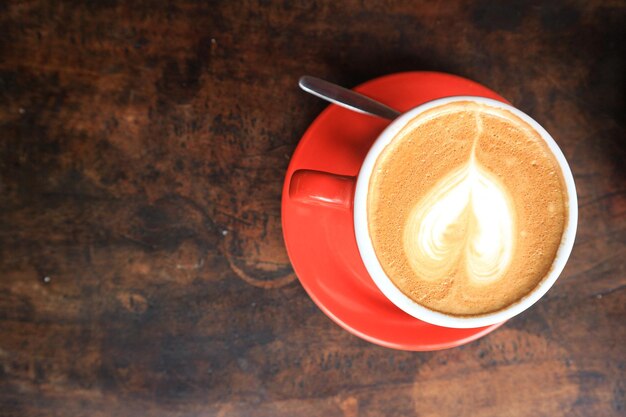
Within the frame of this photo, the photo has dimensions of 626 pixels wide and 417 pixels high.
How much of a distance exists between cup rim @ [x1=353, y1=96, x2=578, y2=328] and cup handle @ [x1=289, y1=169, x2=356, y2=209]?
2 cm

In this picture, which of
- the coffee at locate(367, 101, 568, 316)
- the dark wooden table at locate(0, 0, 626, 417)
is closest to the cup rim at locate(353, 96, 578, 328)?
the coffee at locate(367, 101, 568, 316)

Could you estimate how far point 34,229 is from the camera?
97 centimetres

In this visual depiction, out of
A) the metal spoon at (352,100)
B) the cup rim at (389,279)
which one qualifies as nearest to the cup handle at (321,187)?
the cup rim at (389,279)

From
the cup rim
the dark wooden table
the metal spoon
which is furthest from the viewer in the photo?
the dark wooden table

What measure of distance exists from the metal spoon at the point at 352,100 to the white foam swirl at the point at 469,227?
16 cm

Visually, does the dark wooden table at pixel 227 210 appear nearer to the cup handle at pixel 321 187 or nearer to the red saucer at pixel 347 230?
the red saucer at pixel 347 230

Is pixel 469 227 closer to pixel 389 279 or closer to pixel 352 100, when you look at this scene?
pixel 389 279

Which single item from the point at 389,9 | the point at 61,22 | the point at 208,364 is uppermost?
the point at 389,9

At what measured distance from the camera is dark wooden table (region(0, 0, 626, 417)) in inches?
38.3

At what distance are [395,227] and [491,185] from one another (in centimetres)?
16

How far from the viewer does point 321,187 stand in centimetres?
75

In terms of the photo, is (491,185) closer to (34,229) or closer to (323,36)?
(323,36)

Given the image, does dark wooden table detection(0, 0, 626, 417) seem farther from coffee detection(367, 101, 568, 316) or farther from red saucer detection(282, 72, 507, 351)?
coffee detection(367, 101, 568, 316)

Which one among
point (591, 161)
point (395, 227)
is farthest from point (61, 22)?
point (591, 161)
